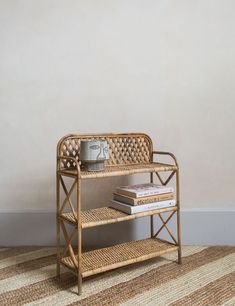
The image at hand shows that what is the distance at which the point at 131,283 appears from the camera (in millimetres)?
1472

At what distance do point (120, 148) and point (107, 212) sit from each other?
348 mm

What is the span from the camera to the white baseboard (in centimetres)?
194

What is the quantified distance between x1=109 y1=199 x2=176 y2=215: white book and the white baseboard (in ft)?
1.16

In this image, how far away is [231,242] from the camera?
1945 millimetres

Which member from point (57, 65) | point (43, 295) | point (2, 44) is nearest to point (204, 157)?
point (57, 65)

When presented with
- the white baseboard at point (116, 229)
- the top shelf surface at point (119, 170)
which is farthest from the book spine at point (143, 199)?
the white baseboard at point (116, 229)

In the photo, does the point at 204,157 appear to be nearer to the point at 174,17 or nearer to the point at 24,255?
the point at 174,17

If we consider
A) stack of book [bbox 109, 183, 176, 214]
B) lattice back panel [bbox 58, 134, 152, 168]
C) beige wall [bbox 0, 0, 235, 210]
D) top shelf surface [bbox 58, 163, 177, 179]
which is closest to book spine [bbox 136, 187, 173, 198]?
stack of book [bbox 109, 183, 176, 214]

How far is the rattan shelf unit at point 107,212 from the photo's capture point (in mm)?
1411

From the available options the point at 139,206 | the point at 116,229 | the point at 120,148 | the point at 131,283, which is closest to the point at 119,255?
the point at 131,283

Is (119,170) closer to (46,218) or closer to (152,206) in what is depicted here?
(152,206)

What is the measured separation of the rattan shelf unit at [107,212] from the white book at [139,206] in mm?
21

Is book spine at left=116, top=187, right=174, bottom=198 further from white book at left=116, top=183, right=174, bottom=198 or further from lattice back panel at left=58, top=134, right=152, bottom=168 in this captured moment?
lattice back panel at left=58, top=134, right=152, bottom=168

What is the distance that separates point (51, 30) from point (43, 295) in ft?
4.66
